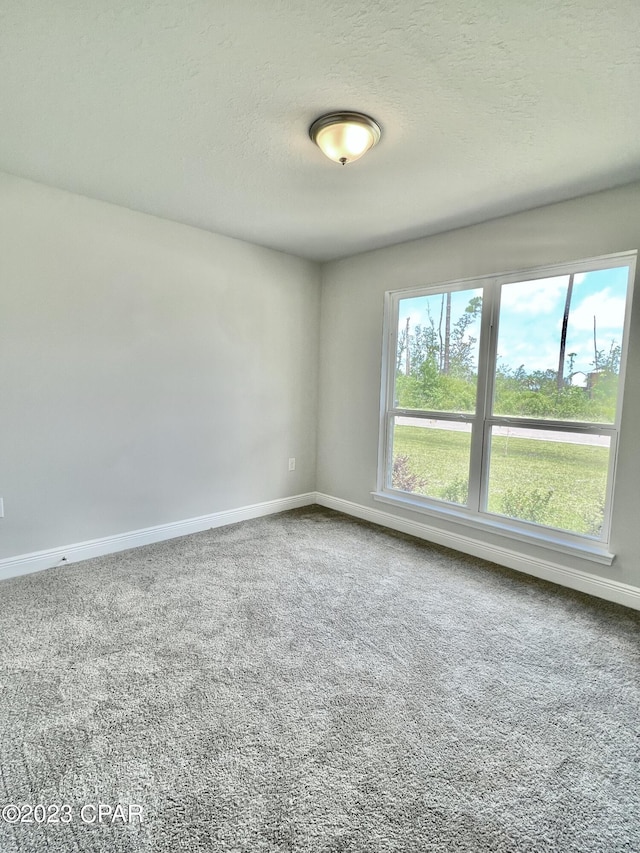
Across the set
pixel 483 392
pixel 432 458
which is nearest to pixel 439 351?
pixel 483 392

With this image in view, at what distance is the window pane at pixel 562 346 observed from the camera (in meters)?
2.55

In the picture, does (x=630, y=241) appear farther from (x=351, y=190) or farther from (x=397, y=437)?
(x=397, y=437)

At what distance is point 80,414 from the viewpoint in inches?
111

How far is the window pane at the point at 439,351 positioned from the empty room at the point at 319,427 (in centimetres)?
3

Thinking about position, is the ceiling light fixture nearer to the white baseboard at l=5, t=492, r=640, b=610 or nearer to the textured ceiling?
the textured ceiling

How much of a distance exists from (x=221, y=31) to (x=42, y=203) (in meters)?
1.78

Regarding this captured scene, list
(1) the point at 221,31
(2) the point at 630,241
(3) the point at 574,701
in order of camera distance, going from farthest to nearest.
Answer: (2) the point at 630,241, (3) the point at 574,701, (1) the point at 221,31

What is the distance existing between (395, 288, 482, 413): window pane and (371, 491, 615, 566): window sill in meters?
0.81

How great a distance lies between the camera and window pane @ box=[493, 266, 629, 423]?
2549 millimetres

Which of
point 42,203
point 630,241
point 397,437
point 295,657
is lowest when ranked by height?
point 295,657

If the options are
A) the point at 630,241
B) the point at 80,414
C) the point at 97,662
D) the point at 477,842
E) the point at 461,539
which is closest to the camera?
the point at 477,842

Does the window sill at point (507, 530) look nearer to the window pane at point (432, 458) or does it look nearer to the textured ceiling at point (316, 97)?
the window pane at point (432, 458)

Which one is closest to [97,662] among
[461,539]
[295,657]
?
[295,657]

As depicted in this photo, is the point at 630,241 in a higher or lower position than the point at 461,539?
higher
